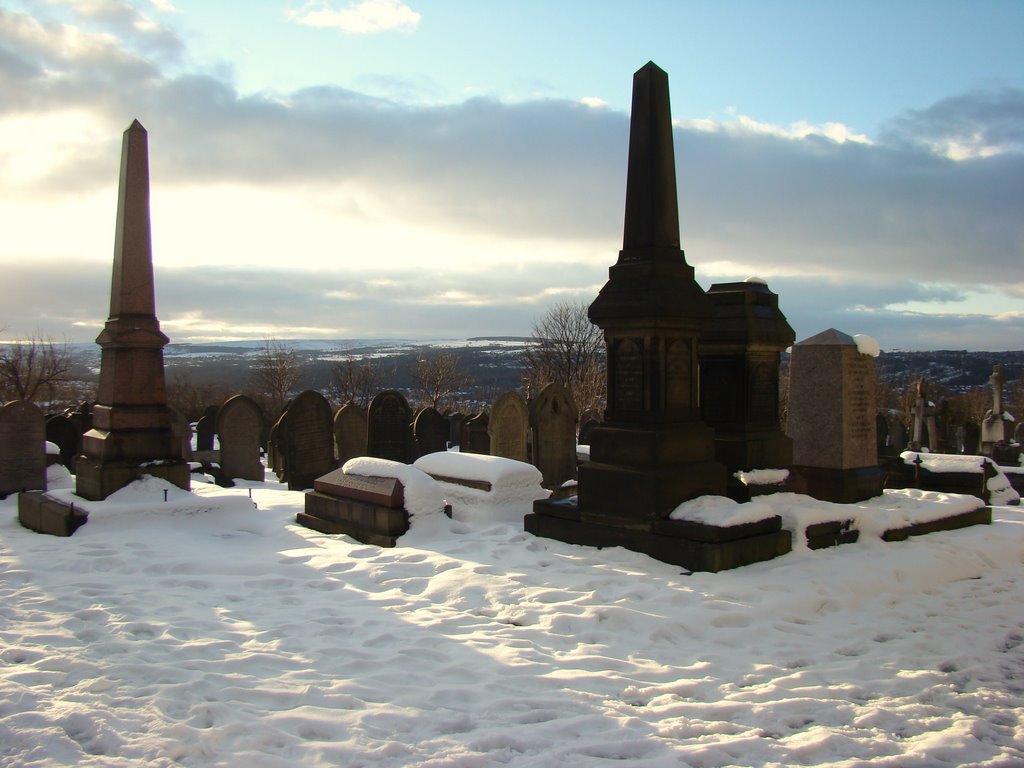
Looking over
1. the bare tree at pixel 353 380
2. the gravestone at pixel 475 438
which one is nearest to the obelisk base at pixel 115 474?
the gravestone at pixel 475 438

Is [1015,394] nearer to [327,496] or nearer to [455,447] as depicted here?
[455,447]

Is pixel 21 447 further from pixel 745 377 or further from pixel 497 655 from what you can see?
pixel 745 377

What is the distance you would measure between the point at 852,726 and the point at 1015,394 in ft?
201

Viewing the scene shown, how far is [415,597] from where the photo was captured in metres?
5.45

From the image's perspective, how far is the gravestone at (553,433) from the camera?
13.3 meters

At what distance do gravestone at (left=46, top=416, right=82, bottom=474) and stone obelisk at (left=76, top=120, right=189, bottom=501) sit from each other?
174 inches

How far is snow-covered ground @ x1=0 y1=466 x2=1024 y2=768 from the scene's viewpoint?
3.29m

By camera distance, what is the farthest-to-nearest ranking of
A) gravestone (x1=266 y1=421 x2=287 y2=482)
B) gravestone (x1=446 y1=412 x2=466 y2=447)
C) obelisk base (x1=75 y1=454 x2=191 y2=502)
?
gravestone (x1=446 y1=412 x2=466 y2=447)
gravestone (x1=266 y1=421 x2=287 y2=482)
obelisk base (x1=75 y1=454 x2=191 y2=502)

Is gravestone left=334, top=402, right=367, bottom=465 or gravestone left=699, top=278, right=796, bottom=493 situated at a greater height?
gravestone left=699, top=278, right=796, bottom=493

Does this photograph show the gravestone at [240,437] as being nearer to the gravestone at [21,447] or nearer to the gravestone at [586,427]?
the gravestone at [21,447]

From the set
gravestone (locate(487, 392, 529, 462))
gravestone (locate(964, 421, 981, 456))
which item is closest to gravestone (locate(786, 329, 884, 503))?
gravestone (locate(487, 392, 529, 462))

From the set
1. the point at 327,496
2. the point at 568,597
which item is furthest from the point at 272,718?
the point at 327,496

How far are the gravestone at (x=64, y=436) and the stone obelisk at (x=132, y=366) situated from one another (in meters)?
4.42

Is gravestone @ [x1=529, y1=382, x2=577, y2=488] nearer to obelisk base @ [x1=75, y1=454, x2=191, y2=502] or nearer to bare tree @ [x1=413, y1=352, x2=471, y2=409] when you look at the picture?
obelisk base @ [x1=75, y1=454, x2=191, y2=502]
